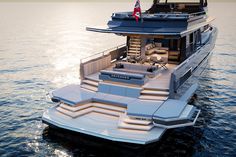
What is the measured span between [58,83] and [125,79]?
12.0m

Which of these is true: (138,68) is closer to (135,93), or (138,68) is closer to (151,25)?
(151,25)

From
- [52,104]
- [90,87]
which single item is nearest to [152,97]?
[90,87]

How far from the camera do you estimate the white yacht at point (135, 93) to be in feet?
44.6

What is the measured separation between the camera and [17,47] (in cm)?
4922

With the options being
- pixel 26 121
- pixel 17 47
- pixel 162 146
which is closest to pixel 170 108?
pixel 162 146

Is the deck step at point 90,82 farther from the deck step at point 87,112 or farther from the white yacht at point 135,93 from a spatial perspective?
the deck step at point 87,112

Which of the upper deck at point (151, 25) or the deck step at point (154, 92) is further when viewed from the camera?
the upper deck at point (151, 25)

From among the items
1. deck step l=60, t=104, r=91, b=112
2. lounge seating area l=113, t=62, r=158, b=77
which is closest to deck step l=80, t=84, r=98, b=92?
deck step l=60, t=104, r=91, b=112

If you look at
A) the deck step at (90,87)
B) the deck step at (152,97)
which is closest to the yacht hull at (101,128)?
the deck step at (152,97)

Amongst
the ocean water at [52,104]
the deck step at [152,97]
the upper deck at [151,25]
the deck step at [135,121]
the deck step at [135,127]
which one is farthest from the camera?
the upper deck at [151,25]

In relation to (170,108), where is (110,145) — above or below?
below

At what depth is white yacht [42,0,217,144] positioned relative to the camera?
44.6ft

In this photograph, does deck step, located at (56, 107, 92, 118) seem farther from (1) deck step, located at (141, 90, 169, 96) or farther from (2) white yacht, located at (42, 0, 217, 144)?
(1) deck step, located at (141, 90, 169, 96)

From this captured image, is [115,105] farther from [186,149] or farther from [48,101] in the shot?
[48,101]
